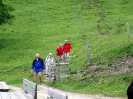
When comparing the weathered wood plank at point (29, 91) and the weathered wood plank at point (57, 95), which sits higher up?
the weathered wood plank at point (57, 95)

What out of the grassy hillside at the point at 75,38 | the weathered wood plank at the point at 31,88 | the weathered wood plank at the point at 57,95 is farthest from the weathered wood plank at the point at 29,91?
the grassy hillside at the point at 75,38

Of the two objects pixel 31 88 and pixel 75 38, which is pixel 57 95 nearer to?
pixel 31 88

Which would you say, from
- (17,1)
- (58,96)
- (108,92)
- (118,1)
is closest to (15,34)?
(17,1)

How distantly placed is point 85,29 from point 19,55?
11988 millimetres

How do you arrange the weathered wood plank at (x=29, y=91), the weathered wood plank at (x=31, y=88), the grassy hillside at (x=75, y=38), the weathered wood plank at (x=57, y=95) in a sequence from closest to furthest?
1. the weathered wood plank at (x=57, y=95)
2. the weathered wood plank at (x=31, y=88)
3. the weathered wood plank at (x=29, y=91)
4. the grassy hillside at (x=75, y=38)

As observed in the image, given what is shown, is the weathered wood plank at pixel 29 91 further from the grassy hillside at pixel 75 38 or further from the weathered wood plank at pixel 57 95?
the grassy hillside at pixel 75 38

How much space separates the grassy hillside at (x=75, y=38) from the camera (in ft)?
76.8

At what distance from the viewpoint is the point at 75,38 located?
44.2 m

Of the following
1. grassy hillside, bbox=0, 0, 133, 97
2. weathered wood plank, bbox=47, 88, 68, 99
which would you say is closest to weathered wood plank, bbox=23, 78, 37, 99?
weathered wood plank, bbox=47, 88, 68, 99

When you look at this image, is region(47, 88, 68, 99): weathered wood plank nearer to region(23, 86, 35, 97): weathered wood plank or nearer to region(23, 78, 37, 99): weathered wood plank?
region(23, 78, 37, 99): weathered wood plank

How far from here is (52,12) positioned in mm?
61125

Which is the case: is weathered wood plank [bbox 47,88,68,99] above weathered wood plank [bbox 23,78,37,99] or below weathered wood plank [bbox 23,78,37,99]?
above

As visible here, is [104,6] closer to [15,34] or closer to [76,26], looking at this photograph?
[76,26]

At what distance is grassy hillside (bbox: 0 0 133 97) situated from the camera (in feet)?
76.8
